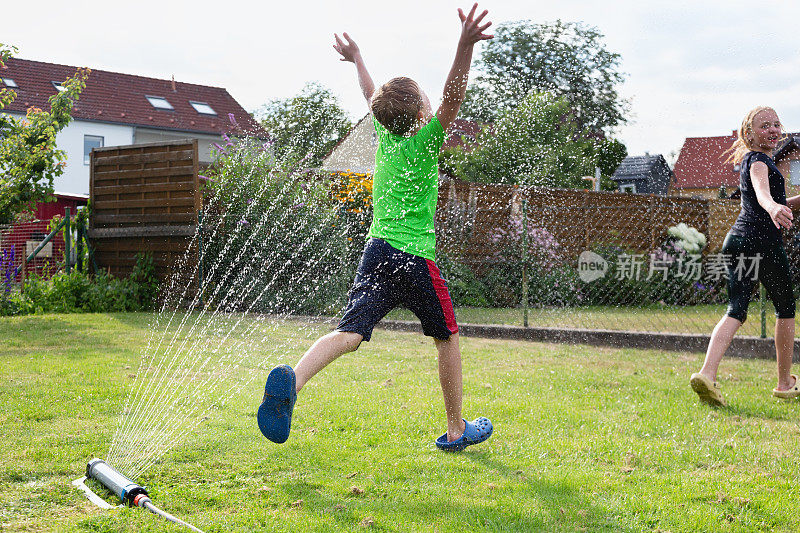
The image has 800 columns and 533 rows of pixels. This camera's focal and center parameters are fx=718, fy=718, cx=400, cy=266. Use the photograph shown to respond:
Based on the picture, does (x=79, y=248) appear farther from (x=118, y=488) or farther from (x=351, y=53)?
(x=118, y=488)

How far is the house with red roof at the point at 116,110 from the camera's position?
31375 mm

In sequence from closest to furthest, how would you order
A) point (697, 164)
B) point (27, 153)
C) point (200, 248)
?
point (27, 153)
point (200, 248)
point (697, 164)

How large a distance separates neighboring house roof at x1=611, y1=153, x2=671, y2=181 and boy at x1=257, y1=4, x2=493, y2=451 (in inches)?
1669

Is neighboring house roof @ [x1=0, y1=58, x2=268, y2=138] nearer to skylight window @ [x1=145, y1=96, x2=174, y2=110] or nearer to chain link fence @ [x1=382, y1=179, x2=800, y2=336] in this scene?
skylight window @ [x1=145, y1=96, x2=174, y2=110]

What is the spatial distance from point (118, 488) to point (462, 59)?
2.18 meters

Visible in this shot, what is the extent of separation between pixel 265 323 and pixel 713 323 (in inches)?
217

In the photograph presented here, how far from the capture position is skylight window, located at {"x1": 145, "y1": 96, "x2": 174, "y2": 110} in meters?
34.9

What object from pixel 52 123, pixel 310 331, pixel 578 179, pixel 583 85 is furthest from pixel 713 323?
pixel 583 85

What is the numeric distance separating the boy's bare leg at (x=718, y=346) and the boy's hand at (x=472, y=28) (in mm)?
2595

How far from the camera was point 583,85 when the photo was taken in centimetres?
2764

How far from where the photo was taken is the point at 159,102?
35.2 meters

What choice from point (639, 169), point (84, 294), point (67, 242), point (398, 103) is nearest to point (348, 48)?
point (398, 103)

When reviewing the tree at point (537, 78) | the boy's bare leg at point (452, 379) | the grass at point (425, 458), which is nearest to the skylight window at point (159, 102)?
the tree at point (537, 78)

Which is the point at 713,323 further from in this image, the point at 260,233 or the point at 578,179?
the point at 578,179
